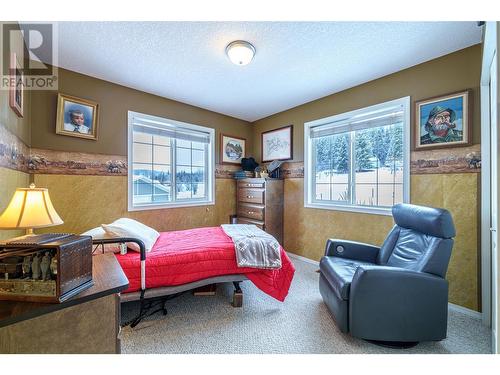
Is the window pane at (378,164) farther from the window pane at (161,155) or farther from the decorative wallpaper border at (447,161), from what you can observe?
the window pane at (161,155)

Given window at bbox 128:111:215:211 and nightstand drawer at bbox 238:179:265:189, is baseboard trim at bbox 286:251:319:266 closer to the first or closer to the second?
nightstand drawer at bbox 238:179:265:189

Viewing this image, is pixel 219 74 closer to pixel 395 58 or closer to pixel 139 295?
pixel 395 58

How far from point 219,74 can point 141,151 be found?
5.32 feet

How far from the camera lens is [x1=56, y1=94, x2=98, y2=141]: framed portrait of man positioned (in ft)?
8.09

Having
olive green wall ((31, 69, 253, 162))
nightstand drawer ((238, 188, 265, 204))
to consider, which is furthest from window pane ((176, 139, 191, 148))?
nightstand drawer ((238, 188, 265, 204))

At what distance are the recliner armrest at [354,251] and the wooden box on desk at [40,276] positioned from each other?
7.23 ft

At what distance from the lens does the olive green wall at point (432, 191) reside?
6.75 ft

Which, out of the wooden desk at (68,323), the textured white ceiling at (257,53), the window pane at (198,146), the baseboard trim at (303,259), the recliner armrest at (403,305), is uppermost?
the textured white ceiling at (257,53)

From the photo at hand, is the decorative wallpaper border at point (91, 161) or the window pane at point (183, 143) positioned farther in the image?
the window pane at point (183, 143)

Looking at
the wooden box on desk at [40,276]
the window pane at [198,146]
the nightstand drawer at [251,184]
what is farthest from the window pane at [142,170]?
the wooden box on desk at [40,276]

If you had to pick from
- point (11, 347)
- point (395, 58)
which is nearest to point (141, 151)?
point (11, 347)

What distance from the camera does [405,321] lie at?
160 cm

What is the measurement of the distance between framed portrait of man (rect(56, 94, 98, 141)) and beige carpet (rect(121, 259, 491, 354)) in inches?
83.4

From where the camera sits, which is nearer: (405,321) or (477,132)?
(405,321)
